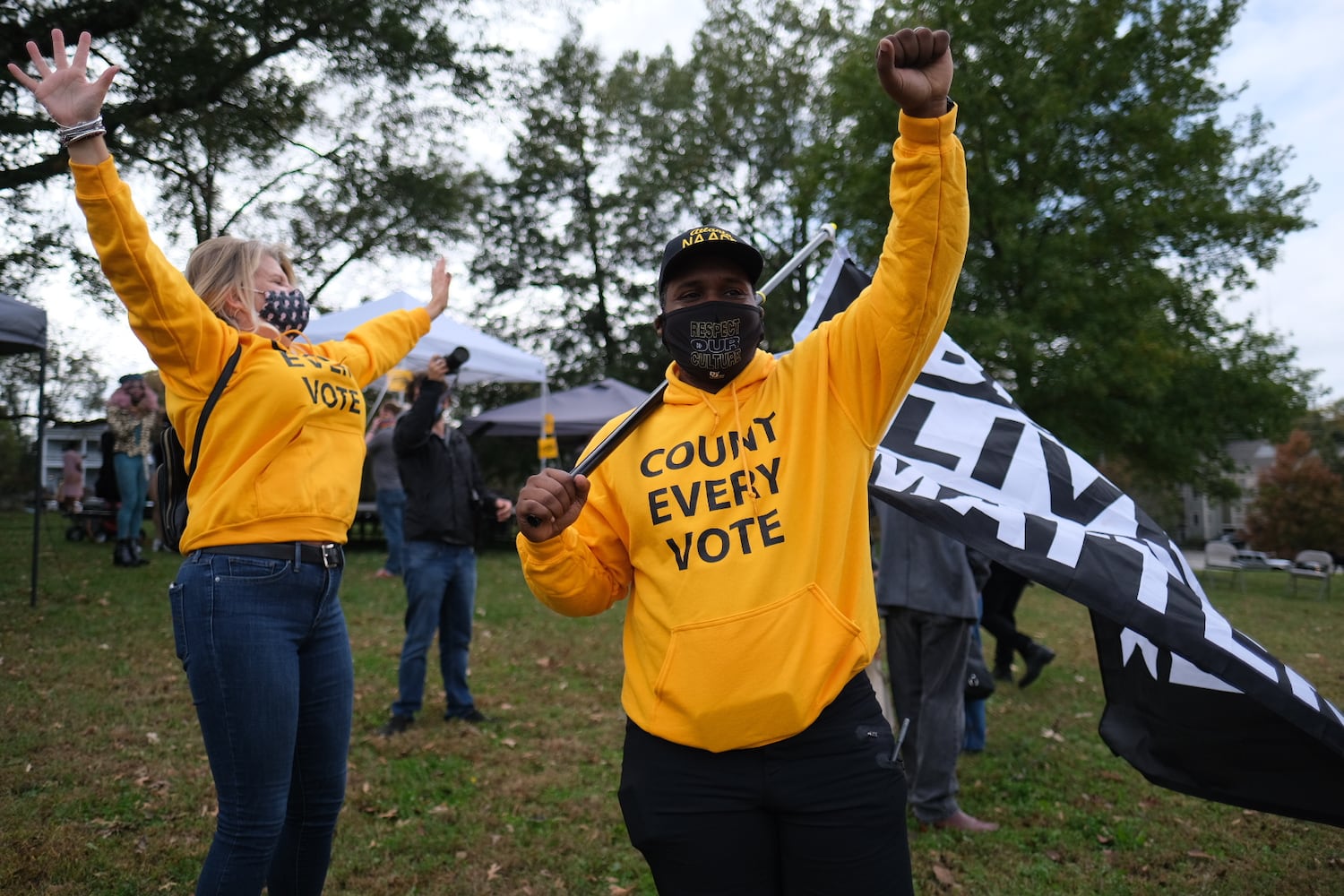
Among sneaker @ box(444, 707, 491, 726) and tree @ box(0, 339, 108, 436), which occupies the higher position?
tree @ box(0, 339, 108, 436)

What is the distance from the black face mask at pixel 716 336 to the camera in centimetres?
228

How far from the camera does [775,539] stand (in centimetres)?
211

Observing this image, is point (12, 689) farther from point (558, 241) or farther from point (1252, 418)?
point (558, 241)

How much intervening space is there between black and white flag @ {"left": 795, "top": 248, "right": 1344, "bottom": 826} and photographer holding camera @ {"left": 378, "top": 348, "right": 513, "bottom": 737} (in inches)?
123

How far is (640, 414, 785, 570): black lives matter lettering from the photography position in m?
2.12

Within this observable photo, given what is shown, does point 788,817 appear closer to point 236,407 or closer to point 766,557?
point 766,557

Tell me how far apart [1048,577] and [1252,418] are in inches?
733

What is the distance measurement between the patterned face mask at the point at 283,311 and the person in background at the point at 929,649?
3216 millimetres

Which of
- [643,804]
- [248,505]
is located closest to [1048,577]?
[643,804]

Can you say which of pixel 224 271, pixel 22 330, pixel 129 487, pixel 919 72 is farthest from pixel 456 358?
pixel 129 487

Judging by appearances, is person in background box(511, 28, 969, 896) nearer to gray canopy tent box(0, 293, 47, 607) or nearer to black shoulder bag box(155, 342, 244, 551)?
black shoulder bag box(155, 342, 244, 551)

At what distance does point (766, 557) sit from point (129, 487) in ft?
37.7

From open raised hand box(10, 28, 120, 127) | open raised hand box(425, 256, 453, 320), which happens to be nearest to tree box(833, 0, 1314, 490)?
open raised hand box(425, 256, 453, 320)

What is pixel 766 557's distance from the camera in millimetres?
2090
